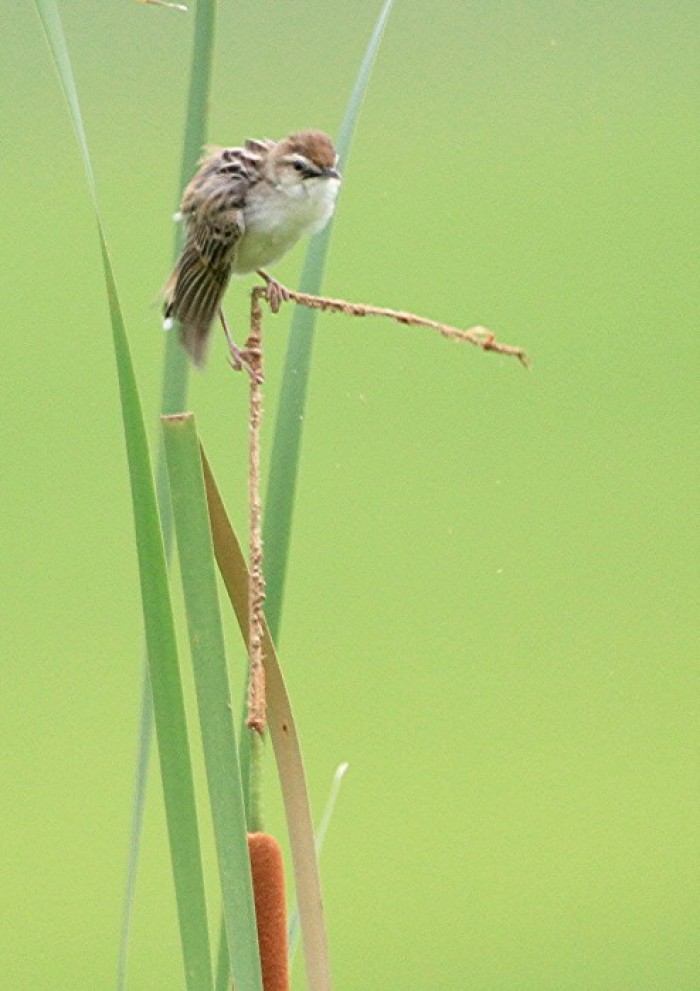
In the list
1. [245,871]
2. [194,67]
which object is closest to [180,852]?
[245,871]

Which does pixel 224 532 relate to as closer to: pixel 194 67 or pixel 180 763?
pixel 180 763

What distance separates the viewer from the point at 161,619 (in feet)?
1.86

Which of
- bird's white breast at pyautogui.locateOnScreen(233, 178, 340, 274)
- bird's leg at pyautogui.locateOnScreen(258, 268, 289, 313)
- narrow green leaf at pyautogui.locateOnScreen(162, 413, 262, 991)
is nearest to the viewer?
narrow green leaf at pyautogui.locateOnScreen(162, 413, 262, 991)

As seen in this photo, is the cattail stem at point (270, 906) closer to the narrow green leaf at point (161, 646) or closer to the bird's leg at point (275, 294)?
the narrow green leaf at point (161, 646)

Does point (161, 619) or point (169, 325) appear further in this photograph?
point (169, 325)

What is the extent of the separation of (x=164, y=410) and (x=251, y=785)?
22 cm

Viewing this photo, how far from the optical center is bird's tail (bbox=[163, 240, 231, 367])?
0.71 metres

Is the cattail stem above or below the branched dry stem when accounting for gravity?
below

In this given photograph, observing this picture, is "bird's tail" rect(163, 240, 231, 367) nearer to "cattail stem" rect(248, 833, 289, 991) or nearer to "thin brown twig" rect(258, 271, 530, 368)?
"thin brown twig" rect(258, 271, 530, 368)

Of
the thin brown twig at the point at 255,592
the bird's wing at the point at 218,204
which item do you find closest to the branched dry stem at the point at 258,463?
the thin brown twig at the point at 255,592

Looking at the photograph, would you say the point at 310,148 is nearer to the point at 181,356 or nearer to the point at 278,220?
the point at 278,220

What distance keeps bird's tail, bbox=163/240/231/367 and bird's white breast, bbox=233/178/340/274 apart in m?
0.05

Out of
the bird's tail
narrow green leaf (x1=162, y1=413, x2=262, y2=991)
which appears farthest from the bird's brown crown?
narrow green leaf (x1=162, y1=413, x2=262, y2=991)

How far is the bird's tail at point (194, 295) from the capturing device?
707 millimetres
